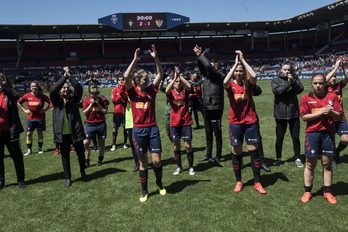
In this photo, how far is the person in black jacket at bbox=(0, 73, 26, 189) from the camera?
5195 mm

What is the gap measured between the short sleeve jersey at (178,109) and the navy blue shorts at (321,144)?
7.81ft

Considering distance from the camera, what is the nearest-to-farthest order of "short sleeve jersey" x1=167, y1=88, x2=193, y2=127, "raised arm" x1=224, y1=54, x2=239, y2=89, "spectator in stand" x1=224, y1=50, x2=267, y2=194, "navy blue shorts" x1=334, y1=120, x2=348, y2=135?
"raised arm" x1=224, y1=54, x2=239, y2=89
"spectator in stand" x1=224, y1=50, x2=267, y2=194
"navy blue shorts" x1=334, y1=120, x2=348, y2=135
"short sleeve jersey" x1=167, y1=88, x2=193, y2=127

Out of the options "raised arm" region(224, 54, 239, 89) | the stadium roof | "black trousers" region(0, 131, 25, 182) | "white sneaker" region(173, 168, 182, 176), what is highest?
the stadium roof

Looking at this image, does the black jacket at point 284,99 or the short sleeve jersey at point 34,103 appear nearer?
the black jacket at point 284,99

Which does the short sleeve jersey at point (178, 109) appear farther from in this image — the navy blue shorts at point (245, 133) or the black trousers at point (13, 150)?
the black trousers at point (13, 150)

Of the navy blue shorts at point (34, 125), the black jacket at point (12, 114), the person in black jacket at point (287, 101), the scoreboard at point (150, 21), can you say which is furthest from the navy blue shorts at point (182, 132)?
the scoreboard at point (150, 21)

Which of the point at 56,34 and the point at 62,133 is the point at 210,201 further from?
the point at 56,34

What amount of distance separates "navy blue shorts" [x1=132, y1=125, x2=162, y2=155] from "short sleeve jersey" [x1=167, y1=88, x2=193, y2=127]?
1.09m

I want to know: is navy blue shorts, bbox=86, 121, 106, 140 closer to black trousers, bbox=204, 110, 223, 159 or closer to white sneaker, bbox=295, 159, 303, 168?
black trousers, bbox=204, 110, 223, 159

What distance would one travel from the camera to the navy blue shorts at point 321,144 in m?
4.08

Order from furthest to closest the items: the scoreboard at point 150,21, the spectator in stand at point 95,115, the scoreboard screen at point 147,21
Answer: the scoreboard screen at point 147,21 → the scoreboard at point 150,21 → the spectator in stand at point 95,115

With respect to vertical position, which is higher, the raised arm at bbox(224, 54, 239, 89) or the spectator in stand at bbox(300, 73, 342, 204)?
the raised arm at bbox(224, 54, 239, 89)

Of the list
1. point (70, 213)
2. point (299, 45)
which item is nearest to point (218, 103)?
point (70, 213)

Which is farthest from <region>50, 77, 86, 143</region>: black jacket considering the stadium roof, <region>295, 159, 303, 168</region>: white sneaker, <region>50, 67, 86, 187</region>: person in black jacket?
the stadium roof
